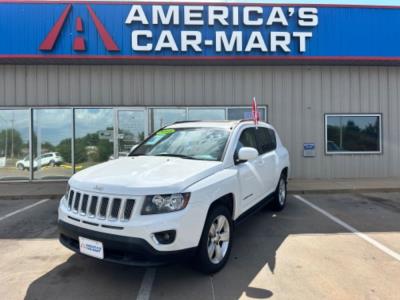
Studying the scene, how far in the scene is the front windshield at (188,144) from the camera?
191 inches

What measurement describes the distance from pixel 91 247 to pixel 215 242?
1455 millimetres

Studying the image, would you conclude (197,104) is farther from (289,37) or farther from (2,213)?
(2,213)

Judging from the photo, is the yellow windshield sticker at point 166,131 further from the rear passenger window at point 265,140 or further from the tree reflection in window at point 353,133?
the tree reflection in window at point 353,133

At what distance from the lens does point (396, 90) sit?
12422mm

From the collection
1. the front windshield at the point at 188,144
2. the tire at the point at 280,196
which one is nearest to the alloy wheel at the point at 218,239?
the front windshield at the point at 188,144

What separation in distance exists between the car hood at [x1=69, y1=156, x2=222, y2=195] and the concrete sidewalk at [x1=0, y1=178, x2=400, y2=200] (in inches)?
216

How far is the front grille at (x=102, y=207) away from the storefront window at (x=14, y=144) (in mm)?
8943

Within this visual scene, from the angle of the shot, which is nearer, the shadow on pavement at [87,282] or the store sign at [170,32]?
the shadow on pavement at [87,282]

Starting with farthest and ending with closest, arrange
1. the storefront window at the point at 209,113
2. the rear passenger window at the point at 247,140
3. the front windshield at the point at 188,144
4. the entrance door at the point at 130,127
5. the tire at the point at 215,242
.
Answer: the storefront window at the point at 209,113, the entrance door at the point at 130,127, the rear passenger window at the point at 247,140, the front windshield at the point at 188,144, the tire at the point at 215,242

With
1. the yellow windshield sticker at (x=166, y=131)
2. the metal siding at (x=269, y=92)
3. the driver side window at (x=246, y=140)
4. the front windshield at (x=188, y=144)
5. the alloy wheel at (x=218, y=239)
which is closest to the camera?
the alloy wheel at (x=218, y=239)

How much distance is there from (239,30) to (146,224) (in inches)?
362

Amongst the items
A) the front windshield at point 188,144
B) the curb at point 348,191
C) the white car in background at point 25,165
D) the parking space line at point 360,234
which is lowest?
the parking space line at point 360,234

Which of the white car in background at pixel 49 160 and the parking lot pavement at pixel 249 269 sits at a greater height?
the white car in background at pixel 49 160

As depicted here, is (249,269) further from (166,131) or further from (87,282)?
(166,131)
